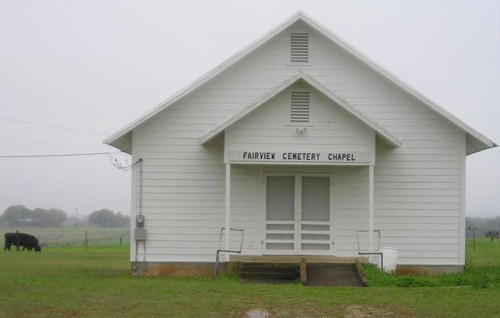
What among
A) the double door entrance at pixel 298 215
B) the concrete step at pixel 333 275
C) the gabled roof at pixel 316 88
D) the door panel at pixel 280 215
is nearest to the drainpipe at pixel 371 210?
the concrete step at pixel 333 275

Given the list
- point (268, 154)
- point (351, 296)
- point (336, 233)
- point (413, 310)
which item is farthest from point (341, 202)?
point (413, 310)

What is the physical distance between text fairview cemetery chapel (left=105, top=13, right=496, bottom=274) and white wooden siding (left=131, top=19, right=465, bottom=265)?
0.03 m

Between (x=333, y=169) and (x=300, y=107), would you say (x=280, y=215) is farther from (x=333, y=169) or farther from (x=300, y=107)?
(x=300, y=107)

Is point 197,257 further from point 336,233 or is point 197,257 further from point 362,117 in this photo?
point 362,117

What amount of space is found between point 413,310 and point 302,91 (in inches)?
345

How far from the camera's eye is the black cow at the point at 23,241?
44281 millimetres

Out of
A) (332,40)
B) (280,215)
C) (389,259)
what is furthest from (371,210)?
(332,40)

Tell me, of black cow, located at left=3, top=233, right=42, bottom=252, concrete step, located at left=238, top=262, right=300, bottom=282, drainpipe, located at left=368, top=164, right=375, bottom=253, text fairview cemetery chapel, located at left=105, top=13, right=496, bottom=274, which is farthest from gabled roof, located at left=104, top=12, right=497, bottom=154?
black cow, located at left=3, top=233, right=42, bottom=252

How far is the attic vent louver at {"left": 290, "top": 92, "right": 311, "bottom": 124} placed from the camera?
2272cm

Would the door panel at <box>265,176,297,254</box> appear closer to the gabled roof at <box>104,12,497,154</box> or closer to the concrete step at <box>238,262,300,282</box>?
the concrete step at <box>238,262,300,282</box>

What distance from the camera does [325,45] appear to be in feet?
80.2

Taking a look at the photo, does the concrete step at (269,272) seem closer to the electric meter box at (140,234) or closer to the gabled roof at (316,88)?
the electric meter box at (140,234)

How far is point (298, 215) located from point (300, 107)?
3291 mm

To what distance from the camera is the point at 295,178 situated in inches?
957
